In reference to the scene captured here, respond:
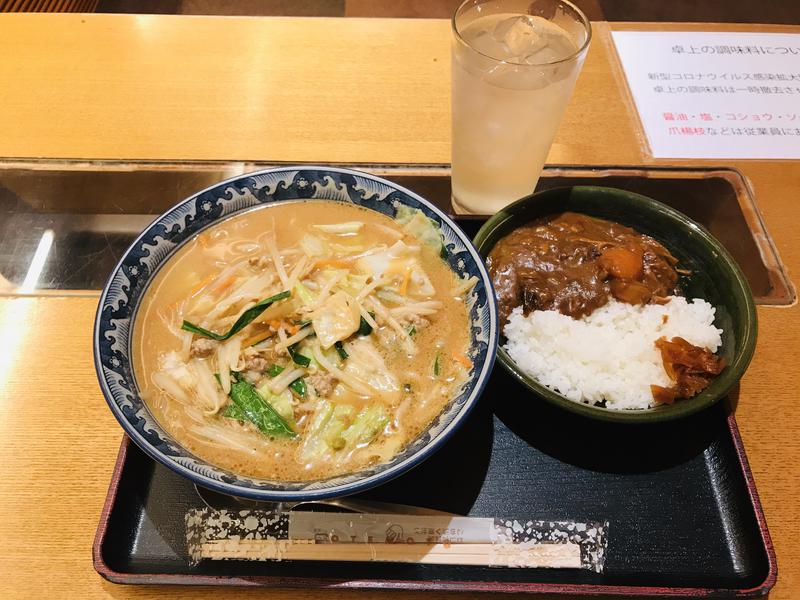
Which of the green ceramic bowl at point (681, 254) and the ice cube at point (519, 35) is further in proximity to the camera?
the ice cube at point (519, 35)

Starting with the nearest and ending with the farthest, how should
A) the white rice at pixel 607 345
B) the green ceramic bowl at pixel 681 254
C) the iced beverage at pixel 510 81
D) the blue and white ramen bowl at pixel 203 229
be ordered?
the blue and white ramen bowl at pixel 203 229 → the green ceramic bowl at pixel 681 254 → the white rice at pixel 607 345 → the iced beverage at pixel 510 81

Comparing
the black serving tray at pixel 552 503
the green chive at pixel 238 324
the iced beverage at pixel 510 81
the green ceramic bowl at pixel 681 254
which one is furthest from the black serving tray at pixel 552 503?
the iced beverage at pixel 510 81

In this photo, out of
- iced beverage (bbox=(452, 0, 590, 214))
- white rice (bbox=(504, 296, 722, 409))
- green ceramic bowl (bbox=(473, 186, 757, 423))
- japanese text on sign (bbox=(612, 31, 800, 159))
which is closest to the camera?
green ceramic bowl (bbox=(473, 186, 757, 423))

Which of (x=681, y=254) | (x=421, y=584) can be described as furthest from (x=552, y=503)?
(x=681, y=254)

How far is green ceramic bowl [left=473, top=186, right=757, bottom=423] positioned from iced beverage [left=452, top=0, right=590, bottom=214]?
184mm

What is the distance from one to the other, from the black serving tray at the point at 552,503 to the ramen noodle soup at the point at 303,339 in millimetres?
192

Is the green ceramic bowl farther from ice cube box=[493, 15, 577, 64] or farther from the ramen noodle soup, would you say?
ice cube box=[493, 15, 577, 64]

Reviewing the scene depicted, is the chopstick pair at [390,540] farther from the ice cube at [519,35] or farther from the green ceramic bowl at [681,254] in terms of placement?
the ice cube at [519,35]

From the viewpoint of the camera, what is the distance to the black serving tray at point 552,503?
1.33m

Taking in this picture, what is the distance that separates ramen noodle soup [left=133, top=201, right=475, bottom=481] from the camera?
54.1 inches

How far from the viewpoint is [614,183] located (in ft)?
7.20

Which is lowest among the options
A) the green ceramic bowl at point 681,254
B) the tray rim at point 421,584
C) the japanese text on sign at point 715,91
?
the tray rim at point 421,584

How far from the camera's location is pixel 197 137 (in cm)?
234

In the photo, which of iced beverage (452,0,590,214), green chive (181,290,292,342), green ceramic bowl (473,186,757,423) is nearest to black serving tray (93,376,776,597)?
green ceramic bowl (473,186,757,423)
